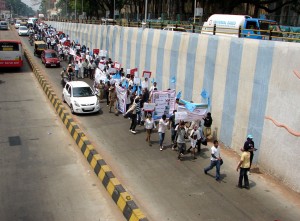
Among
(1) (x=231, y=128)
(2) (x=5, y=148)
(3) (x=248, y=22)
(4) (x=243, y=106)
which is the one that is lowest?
(2) (x=5, y=148)

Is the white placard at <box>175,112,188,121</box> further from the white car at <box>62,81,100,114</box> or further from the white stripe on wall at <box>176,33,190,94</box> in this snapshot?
the white car at <box>62,81,100,114</box>

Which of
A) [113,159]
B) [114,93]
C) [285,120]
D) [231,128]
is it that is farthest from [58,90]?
[285,120]

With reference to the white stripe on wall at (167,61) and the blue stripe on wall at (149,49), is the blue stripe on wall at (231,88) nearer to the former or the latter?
the white stripe on wall at (167,61)

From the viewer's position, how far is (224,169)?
13.1 metres

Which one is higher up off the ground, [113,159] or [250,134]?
[250,134]

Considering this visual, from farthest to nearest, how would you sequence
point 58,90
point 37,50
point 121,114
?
1. point 37,50
2. point 58,90
3. point 121,114

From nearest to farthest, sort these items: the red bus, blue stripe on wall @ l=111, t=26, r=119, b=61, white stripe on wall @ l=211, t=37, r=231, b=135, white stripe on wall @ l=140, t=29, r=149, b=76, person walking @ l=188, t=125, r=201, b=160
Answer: person walking @ l=188, t=125, r=201, b=160 < white stripe on wall @ l=211, t=37, r=231, b=135 < white stripe on wall @ l=140, t=29, r=149, b=76 < the red bus < blue stripe on wall @ l=111, t=26, r=119, b=61

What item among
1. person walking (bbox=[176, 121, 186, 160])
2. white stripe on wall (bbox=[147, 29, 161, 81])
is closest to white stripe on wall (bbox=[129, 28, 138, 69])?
white stripe on wall (bbox=[147, 29, 161, 81])

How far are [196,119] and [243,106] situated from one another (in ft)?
7.13

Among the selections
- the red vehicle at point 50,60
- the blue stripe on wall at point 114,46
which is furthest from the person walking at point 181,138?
the red vehicle at point 50,60

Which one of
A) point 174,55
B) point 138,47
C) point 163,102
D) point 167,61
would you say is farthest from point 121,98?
point 138,47

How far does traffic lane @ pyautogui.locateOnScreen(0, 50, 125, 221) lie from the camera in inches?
386

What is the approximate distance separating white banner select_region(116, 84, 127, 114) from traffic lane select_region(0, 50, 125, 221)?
3.55 m

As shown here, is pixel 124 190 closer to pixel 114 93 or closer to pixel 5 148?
pixel 5 148
